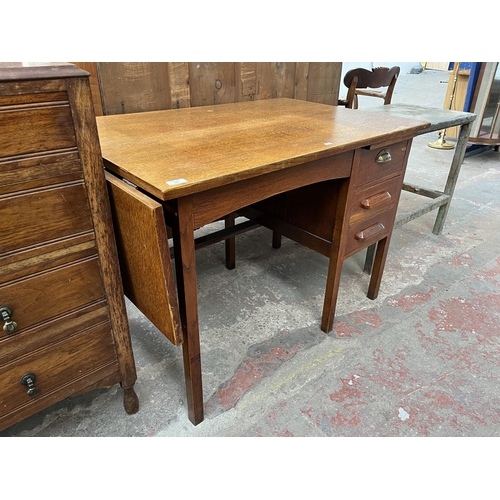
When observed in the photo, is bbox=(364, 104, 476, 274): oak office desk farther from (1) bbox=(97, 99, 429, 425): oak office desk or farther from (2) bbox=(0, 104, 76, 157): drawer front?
(2) bbox=(0, 104, 76, 157): drawer front

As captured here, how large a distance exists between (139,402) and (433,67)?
12.7m

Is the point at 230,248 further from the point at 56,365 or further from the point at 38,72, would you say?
the point at 38,72

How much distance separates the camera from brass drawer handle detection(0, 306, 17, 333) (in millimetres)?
921

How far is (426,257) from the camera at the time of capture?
7.98 ft

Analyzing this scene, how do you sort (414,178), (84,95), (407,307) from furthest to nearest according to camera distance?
(414,178) < (407,307) < (84,95)

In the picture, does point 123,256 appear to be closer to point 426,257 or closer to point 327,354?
point 327,354

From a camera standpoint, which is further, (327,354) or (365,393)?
(327,354)

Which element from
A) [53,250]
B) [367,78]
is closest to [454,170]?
[367,78]

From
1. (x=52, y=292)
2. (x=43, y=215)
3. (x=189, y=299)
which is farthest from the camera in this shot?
(x=189, y=299)

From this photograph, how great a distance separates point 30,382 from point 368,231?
52.6 inches

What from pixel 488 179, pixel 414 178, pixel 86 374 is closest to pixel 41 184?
pixel 86 374

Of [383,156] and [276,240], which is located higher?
[383,156]

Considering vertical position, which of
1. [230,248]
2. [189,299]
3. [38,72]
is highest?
[38,72]

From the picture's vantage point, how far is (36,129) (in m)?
0.81
